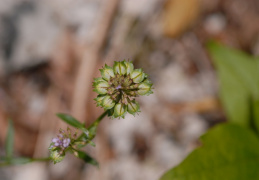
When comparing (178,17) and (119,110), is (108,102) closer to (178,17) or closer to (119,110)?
(119,110)

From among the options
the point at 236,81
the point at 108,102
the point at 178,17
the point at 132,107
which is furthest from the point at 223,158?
the point at 178,17

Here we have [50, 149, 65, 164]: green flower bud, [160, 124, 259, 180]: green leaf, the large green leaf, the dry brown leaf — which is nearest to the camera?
[50, 149, 65, 164]: green flower bud

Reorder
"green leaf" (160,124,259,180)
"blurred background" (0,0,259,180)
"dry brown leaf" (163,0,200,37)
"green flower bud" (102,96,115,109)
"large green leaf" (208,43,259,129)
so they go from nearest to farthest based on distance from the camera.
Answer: "green flower bud" (102,96,115,109) → "green leaf" (160,124,259,180) → "large green leaf" (208,43,259,129) → "blurred background" (0,0,259,180) → "dry brown leaf" (163,0,200,37)

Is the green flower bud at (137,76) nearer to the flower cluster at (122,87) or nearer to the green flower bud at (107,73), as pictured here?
the flower cluster at (122,87)

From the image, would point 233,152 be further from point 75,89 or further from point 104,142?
point 75,89

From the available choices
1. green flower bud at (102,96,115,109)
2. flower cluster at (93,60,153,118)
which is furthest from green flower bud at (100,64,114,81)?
green flower bud at (102,96,115,109)

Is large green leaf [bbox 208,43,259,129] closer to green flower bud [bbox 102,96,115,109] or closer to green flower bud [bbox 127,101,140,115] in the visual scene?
green flower bud [bbox 127,101,140,115]

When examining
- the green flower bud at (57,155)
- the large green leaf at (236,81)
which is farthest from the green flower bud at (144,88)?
the large green leaf at (236,81)

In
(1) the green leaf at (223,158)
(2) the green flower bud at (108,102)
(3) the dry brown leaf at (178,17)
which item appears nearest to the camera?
(2) the green flower bud at (108,102)
